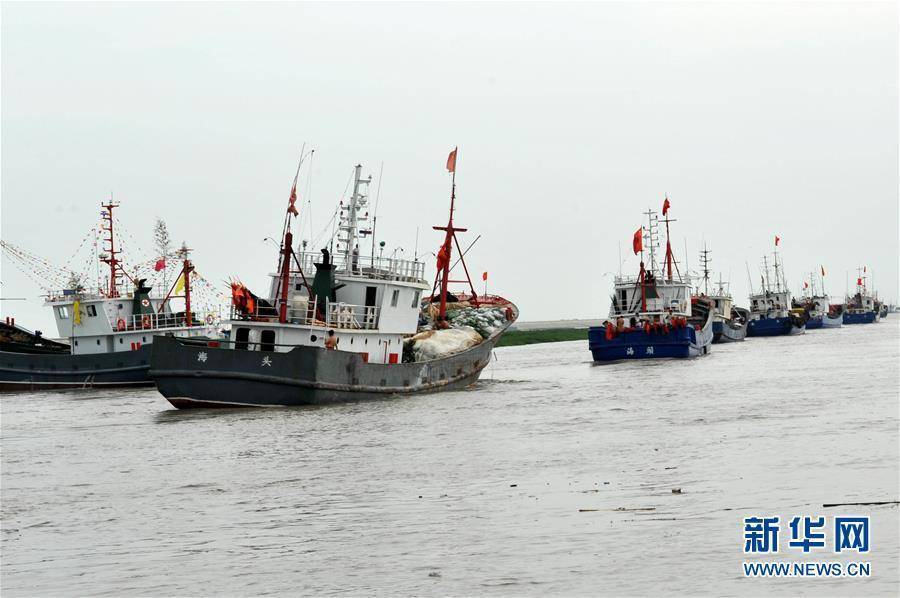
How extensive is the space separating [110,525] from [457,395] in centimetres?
2229

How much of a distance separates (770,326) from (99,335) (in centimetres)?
6818

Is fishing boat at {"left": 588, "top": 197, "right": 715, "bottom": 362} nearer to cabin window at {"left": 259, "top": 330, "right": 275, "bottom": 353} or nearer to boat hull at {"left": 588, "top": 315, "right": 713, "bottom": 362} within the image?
boat hull at {"left": 588, "top": 315, "right": 713, "bottom": 362}

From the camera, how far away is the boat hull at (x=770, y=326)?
100 metres

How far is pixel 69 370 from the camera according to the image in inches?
1892

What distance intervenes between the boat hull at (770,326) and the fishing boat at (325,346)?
63.5 metres

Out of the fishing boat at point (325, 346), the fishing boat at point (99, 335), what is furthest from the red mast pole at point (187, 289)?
the fishing boat at point (325, 346)

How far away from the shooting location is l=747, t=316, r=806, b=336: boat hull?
100062 millimetres

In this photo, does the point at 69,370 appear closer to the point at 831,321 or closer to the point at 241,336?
the point at 241,336

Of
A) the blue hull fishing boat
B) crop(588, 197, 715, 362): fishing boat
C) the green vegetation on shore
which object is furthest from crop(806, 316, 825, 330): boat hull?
crop(588, 197, 715, 362): fishing boat

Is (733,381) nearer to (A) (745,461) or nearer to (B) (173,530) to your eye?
(A) (745,461)

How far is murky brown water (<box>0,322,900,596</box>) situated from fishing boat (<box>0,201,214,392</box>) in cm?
1620

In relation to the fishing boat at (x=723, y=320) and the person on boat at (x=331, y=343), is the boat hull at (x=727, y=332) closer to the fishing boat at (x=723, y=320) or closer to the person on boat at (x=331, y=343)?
the fishing boat at (x=723, y=320)

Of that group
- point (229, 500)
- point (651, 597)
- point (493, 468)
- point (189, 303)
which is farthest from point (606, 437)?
point (189, 303)

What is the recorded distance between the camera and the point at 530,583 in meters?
11.1
